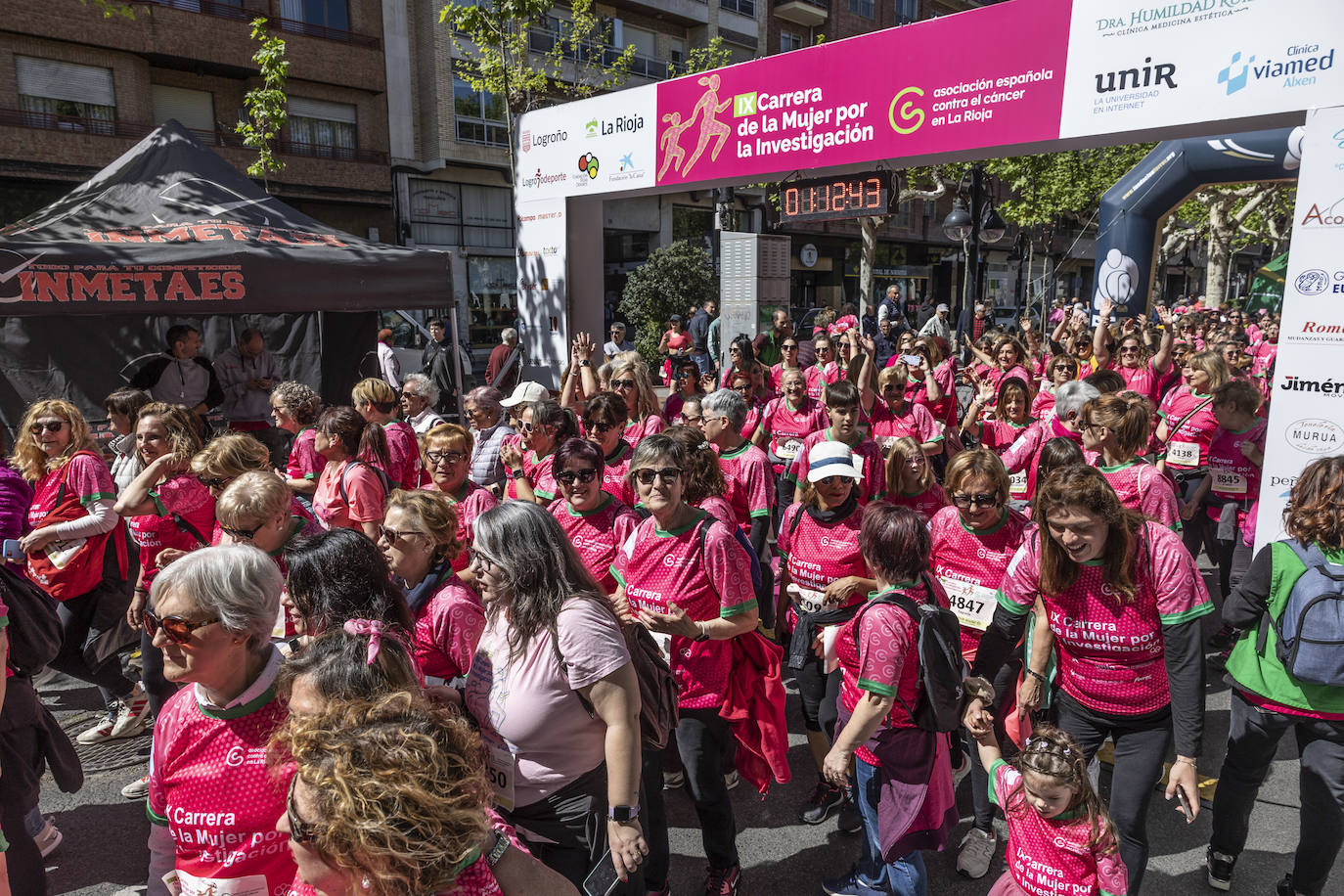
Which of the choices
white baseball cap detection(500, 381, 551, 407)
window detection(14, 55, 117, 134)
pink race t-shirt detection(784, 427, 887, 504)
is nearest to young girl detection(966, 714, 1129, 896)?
pink race t-shirt detection(784, 427, 887, 504)

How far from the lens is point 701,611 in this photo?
322 centimetres

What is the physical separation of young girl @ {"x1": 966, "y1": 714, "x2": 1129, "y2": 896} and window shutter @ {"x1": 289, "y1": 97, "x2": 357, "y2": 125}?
2454cm

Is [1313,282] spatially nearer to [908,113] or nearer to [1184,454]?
[1184,454]

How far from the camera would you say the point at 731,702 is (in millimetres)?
3289

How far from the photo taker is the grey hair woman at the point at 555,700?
2314mm

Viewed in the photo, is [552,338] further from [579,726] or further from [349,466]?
[579,726]

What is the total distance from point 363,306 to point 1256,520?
788 centimetres

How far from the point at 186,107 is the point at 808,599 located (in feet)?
76.8

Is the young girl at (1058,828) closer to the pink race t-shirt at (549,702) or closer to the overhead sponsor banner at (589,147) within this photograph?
the pink race t-shirt at (549,702)

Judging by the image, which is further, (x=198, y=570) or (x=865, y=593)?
(x=865, y=593)

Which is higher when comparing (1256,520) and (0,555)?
(0,555)

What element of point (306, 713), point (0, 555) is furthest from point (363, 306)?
point (306, 713)

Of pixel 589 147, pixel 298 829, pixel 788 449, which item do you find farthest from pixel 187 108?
pixel 298 829

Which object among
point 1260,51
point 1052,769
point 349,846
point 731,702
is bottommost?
point 731,702
